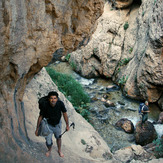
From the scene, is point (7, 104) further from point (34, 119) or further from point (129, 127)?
point (129, 127)

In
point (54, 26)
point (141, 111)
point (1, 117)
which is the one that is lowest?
point (141, 111)

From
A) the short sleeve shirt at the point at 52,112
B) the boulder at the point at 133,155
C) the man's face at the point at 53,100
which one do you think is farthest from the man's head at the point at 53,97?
the boulder at the point at 133,155

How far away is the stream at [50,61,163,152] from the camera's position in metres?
7.85

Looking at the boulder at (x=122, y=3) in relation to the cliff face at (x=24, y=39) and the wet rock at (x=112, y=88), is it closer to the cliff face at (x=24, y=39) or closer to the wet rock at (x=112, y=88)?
the wet rock at (x=112, y=88)

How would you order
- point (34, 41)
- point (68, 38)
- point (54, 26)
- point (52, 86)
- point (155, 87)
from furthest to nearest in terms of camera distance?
point (155, 87), point (52, 86), point (68, 38), point (54, 26), point (34, 41)

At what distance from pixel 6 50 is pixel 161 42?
24.7 feet

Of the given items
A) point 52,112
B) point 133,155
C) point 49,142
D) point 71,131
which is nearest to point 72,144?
point 71,131

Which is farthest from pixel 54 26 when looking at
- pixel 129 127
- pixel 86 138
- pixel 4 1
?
pixel 129 127

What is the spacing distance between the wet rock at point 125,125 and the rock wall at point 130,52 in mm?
2034

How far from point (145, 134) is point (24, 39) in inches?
238

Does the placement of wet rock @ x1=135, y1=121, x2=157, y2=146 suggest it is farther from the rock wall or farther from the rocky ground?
the rock wall

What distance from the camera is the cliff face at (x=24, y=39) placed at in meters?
2.65

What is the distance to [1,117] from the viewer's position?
8.97 feet

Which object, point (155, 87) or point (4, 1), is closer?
point (4, 1)
